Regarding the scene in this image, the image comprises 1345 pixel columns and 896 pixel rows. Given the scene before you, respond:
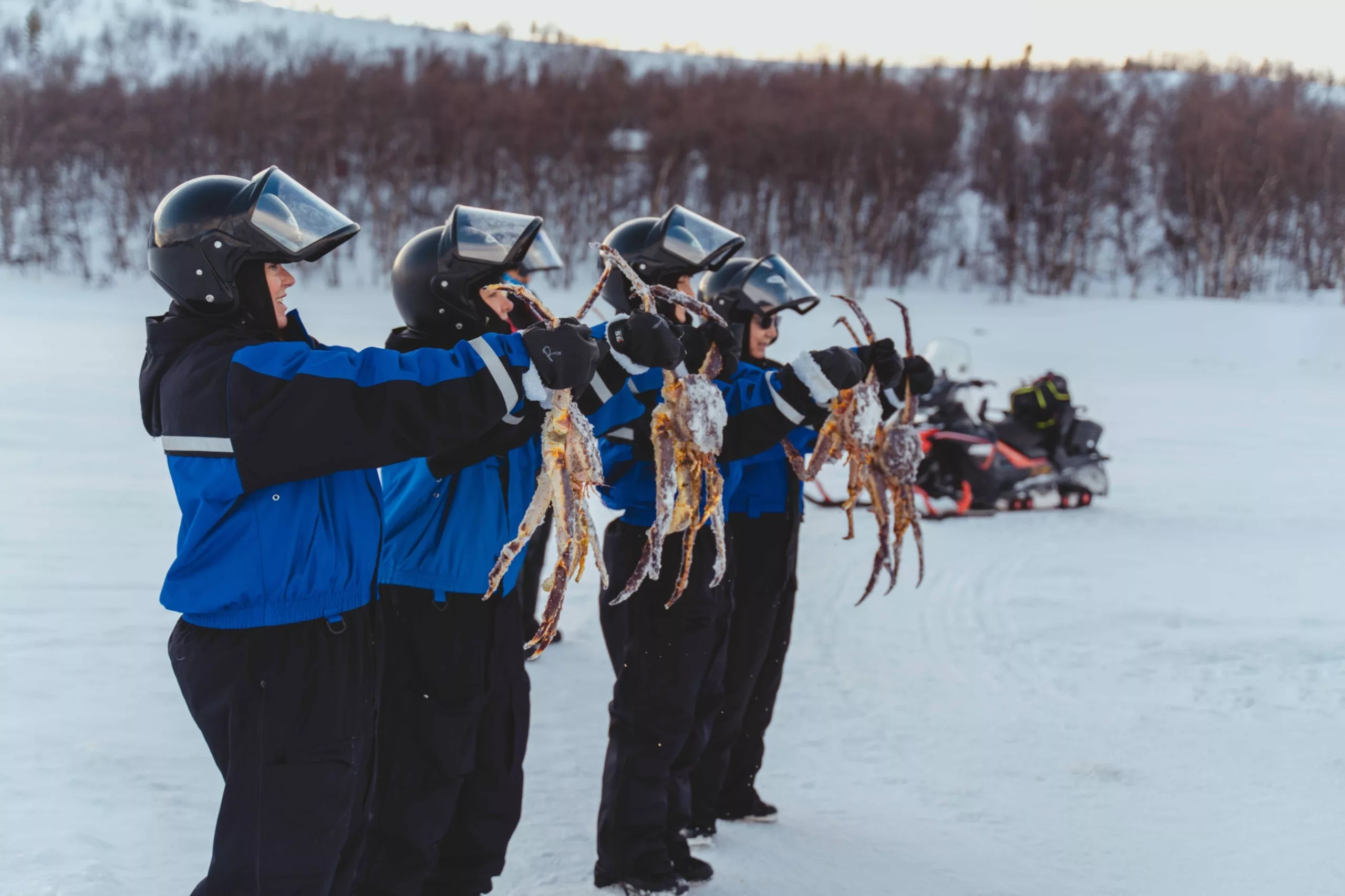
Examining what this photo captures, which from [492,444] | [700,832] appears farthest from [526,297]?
[700,832]

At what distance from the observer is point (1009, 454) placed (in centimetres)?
962

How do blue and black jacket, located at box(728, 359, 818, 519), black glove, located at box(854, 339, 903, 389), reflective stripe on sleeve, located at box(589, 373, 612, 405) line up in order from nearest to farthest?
1. reflective stripe on sleeve, located at box(589, 373, 612, 405)
2. black glove, located at box(854, 339, 903, 389)
3. blue and black jacket, located at box(728, 359, 818, 519)

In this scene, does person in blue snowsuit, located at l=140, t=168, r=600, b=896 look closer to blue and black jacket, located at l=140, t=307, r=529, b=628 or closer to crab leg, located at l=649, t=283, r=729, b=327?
blue and black jacket, located at l=140, t=307, r=529, b=628

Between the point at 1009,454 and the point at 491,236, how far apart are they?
24.7ft

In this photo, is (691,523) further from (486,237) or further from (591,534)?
(486,237)

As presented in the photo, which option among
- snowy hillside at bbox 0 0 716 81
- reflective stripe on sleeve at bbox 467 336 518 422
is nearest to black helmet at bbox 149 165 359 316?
reflective stripe on sleeve at bbox 467 336 518 422

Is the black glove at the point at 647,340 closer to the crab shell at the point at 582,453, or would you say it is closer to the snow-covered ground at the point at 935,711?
the crab shell at the point at 582,453

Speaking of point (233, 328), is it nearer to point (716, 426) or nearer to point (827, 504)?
point (716, 426)

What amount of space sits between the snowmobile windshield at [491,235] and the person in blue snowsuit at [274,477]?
637 millimetres

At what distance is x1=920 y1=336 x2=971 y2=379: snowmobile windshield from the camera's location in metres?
10.1

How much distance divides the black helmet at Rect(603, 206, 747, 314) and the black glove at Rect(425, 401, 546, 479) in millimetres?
1014

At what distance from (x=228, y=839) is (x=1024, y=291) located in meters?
33.3

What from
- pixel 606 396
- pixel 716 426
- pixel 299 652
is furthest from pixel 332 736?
pixel 716 426

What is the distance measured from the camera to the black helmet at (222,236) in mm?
2148
